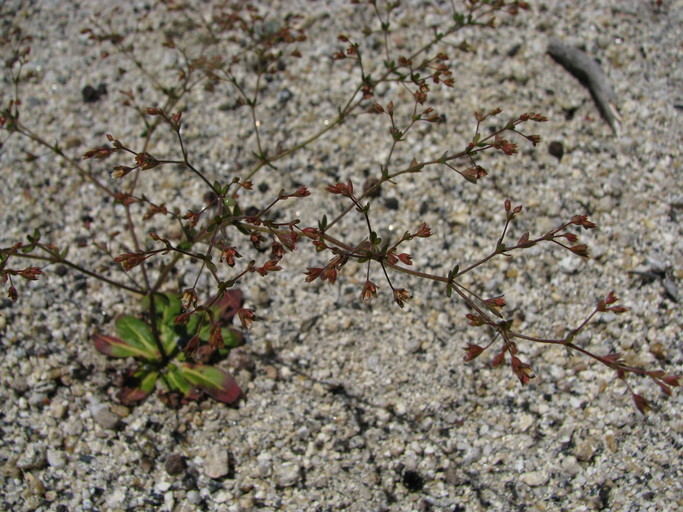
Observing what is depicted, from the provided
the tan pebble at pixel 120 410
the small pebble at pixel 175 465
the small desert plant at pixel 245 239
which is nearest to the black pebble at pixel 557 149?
the small desert plant at pixel 245 239

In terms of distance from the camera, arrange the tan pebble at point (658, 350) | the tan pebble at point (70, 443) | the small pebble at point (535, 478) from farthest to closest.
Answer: the tan pebble at point (658, 350), the tan pebble at point (70, 443), the small pebble at point (535, 478)

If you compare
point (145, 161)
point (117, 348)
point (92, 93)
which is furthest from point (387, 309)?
point (92, 93)

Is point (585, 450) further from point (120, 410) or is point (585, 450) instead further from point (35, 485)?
point (35, 485)

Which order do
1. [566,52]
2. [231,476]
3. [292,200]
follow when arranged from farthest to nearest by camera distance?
[566,52]
[292,200]
[231,476]

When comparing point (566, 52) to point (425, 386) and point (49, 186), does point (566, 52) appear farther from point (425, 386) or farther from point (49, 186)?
point (49, 186)

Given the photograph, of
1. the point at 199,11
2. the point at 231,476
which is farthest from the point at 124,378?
the point at 199,11

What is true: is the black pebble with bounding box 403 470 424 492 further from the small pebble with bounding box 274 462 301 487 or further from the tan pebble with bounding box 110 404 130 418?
the tan pebble with bounding box 110 404 130 418

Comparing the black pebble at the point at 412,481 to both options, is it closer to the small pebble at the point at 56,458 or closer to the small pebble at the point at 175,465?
the small pebble at the point at 175,465

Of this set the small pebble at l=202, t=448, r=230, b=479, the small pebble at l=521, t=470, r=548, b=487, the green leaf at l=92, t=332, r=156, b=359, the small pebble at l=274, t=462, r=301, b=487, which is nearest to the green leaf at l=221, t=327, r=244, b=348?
the green leaf at l=92, t=332, r=156, b=359
